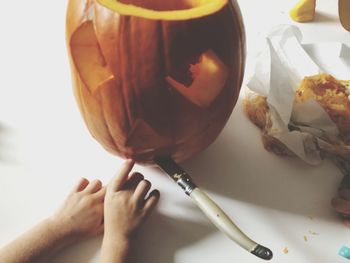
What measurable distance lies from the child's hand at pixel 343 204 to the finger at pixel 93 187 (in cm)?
34

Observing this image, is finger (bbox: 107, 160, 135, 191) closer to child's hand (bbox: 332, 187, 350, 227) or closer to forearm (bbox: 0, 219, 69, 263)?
forearm (bbox: 0, 219, 69, 263)

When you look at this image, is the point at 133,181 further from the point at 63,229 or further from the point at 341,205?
the point at 341,205

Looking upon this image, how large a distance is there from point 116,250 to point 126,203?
7 cm

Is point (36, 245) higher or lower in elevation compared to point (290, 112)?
higher

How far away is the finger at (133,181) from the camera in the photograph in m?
0.64

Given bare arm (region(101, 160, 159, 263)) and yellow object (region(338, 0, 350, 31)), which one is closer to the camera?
bare arm (region(101, 160, 159, 263))

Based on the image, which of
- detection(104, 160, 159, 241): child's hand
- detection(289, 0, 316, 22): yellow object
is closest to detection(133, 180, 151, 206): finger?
detection(104, 160, 159, 241): child's hand

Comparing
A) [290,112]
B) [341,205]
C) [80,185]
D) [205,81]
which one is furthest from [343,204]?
[80,185]

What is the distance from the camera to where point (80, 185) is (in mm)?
651

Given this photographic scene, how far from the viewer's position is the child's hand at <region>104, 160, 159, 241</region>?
60 cm

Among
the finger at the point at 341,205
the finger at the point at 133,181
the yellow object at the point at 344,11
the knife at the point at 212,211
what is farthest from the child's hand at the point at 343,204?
the yellow object at the point at 344,11

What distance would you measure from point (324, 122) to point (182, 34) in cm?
30

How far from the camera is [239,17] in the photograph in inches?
22.9

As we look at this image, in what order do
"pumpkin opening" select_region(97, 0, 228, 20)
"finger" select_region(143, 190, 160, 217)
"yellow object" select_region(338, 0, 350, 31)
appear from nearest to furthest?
1. "pumpkin opening" select_region(97, 0, 228, 20)
2. "finger" select_region(143, 190, 160, 217)
3. "yellow object" select_region(338, 0, 350, 31)
